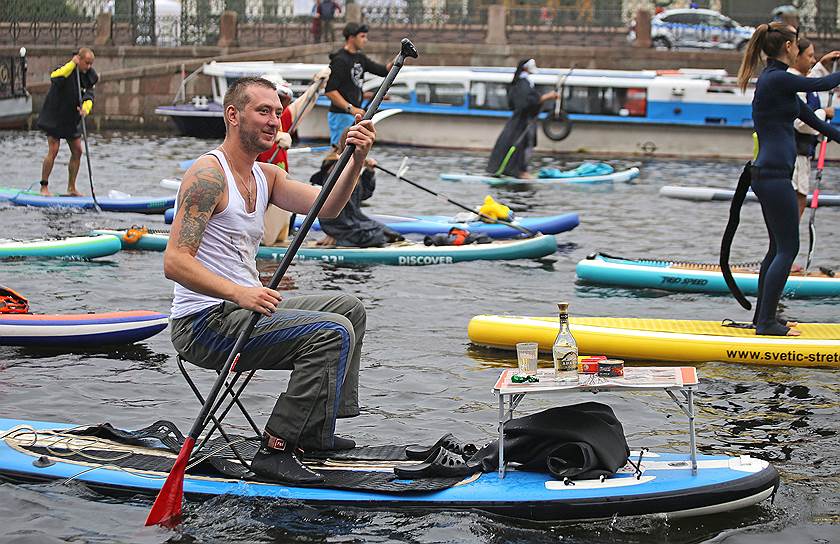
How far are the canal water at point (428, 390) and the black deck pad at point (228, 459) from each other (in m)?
0.14

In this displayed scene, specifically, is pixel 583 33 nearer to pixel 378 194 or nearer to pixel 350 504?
pixel 378 194

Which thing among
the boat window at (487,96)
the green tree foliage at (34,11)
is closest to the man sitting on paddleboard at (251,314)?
the boat window at (487,96)

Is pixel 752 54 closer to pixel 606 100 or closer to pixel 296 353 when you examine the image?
pixel 296 353

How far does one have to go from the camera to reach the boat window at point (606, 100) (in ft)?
90.9

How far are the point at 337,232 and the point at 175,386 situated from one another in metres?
4.79

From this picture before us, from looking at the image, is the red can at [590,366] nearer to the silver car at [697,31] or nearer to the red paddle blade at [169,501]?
the red paddle blade at [169,501]

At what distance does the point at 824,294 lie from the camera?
11.2m

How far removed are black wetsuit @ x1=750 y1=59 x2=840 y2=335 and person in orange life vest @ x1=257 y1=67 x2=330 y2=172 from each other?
13.5 feet

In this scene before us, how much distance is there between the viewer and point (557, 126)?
93.3 feet

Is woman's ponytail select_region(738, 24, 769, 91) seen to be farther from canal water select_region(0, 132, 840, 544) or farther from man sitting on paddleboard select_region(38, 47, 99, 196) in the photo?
man sitting on paddleboard select_region(38, 47, 99, 196)

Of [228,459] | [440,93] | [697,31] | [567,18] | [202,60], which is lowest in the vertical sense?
Answer: [228,459]

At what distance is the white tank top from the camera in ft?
18.5

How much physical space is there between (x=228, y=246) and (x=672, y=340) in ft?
13.4

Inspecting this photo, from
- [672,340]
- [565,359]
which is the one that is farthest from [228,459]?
[672,340]
